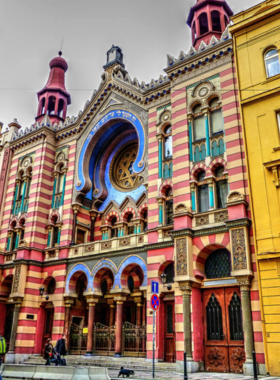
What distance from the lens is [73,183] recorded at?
93.9 ft

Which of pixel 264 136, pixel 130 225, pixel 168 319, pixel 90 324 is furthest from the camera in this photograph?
pixel 130 225

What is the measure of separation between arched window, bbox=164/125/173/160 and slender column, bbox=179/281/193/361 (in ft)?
27.6

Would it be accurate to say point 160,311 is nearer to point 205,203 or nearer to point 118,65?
point 205,203

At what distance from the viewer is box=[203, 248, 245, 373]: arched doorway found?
57.6 ft

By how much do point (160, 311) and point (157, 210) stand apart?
5796mm

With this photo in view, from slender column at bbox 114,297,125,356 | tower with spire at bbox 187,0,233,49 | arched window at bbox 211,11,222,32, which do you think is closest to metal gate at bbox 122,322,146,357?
slender column at bbox 114,297,125,356

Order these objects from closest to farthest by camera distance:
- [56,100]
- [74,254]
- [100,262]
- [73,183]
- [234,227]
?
1. [234,227]
2. [100,262]
3. [74,254]
4. [73,183]
5. [56,100]

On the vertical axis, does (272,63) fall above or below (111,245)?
above

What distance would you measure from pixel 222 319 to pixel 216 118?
434 inches

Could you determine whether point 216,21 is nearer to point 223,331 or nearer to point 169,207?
point 169,207

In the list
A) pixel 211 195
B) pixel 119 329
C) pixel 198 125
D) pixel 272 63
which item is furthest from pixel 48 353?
pixel 272 63

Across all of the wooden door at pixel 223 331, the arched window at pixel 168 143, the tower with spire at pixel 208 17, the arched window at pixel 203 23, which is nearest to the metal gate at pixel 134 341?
the wooden door at pixel 223 331

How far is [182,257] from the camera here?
19.2 metres

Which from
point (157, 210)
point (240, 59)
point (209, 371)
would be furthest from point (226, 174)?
point (209, 371)
